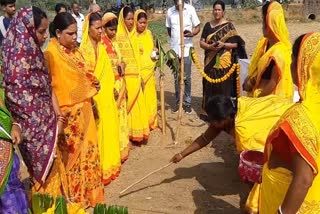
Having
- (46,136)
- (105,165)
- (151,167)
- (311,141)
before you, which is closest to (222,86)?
(151,167)

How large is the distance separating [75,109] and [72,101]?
86 millimetres

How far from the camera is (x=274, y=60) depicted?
4.49 m

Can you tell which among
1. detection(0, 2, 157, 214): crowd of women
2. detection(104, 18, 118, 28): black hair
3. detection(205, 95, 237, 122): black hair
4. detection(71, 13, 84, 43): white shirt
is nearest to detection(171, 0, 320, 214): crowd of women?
detection(205, 95, 237, 122): black hair

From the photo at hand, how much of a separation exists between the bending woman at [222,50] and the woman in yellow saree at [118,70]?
1.88m

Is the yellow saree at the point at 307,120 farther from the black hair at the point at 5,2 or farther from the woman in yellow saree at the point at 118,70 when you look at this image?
the black hair at the point at 5,2

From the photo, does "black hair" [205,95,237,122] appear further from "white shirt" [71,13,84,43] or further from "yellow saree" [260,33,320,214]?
"white shirt" [71,13,84,43]

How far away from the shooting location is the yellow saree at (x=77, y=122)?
4445mm

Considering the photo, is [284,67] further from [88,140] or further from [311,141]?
[311,141]

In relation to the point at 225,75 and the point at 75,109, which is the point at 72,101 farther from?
the point at 225,75

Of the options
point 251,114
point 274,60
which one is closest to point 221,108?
point 251,114

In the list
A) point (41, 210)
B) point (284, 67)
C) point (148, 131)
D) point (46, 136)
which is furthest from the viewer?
point (148, 131)

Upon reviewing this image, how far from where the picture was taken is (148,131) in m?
6.93

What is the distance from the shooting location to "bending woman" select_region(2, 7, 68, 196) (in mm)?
3680

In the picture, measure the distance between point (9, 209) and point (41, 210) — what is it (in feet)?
1.76
